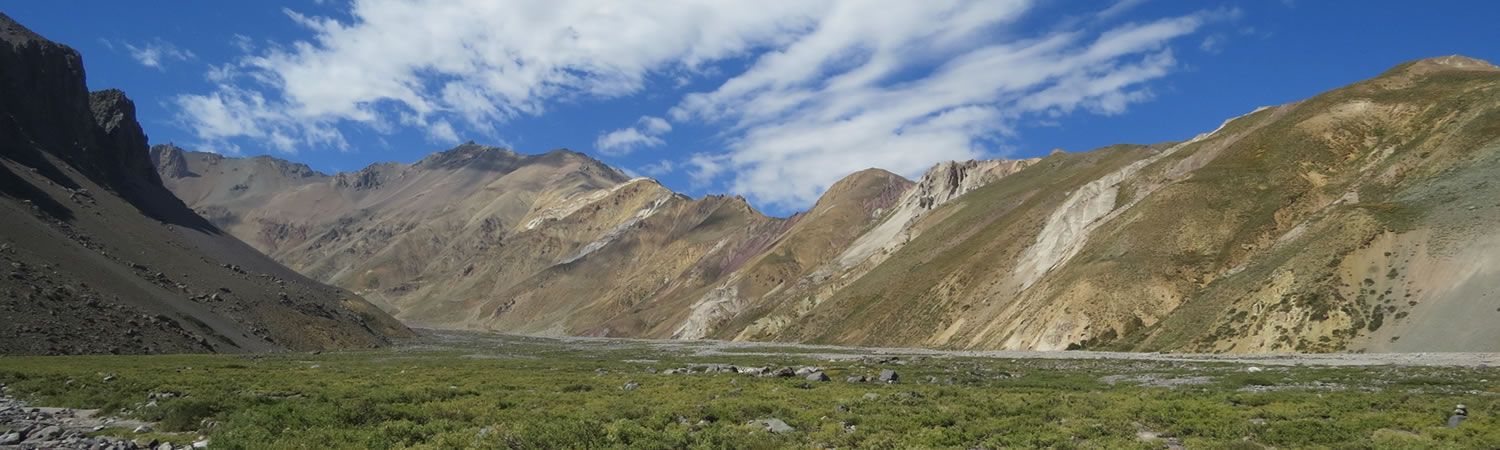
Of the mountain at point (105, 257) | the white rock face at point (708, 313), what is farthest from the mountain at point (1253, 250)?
the mountain at point (105, 257)

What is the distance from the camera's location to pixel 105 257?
8681cm

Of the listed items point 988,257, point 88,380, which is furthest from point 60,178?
point 988,257

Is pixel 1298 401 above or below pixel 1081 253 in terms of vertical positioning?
below

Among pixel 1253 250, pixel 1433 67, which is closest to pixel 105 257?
pixel 1253 250

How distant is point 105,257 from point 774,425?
3633 inches

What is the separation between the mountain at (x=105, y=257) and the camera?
66500 millimetres

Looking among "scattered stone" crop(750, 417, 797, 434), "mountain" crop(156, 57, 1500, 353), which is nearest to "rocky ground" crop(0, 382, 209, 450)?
"scattered stone" crop(750, 417, 797, 434)

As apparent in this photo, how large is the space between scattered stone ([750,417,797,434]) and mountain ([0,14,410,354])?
6013 centimetres

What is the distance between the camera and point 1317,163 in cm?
9306

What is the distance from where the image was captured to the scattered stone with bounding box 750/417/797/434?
2248 cm

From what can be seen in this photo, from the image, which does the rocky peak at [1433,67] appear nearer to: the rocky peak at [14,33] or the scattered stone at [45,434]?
the scattered stone at [45,434]

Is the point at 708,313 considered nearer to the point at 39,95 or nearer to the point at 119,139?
the point at 119,139

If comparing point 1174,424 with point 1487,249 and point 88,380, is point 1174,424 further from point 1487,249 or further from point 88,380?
point 1487,249

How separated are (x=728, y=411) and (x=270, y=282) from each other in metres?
113
